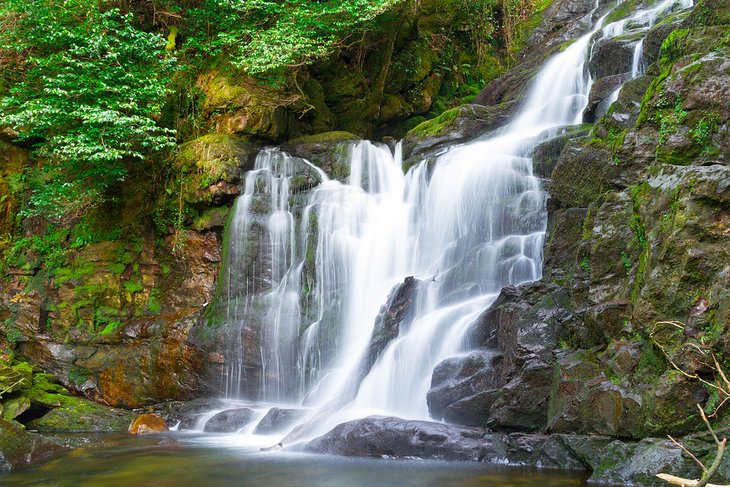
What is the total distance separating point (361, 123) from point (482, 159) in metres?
5.93

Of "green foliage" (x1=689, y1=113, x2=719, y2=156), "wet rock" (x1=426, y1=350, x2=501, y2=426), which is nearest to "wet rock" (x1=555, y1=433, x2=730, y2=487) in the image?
"wet rock" (x1=426, y1=350, x2=501, y2=426)

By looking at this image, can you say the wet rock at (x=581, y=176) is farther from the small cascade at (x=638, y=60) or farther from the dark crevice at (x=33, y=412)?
the dark crevice at (x=33, y=412)

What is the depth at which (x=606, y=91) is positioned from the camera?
1123 cm

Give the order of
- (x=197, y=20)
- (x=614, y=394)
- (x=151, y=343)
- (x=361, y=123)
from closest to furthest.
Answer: (x=614, y=394)
(x=151, y=343)
(x=197, y=20)
(x=361, y=123)

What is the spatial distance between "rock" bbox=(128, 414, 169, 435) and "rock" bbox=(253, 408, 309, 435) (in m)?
1.82

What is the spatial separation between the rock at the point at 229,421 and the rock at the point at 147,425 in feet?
2.45

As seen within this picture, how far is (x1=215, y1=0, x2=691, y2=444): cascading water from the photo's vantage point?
8.70 m

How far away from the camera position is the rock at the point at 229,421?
9.39 meters

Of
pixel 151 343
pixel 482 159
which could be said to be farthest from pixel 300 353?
pixel 482 159

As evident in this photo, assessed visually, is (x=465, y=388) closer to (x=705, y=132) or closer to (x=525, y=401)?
(x=525, y=401)

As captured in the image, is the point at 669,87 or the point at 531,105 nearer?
the point at 669,87

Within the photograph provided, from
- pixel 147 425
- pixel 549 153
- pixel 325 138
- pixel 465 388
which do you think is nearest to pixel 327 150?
pixel 325 138

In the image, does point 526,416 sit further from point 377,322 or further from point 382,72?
point 382,72

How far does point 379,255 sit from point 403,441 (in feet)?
16.3
